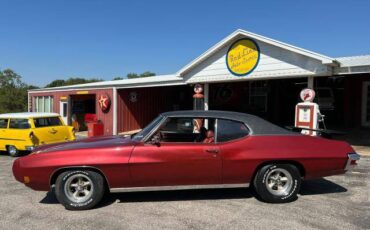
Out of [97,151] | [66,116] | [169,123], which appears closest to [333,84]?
[169,123]

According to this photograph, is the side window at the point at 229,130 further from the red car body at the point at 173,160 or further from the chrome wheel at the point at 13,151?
the chrome wheel at the point at 13,151

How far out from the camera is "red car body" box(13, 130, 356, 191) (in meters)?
4.66

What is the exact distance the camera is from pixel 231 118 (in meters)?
5.03

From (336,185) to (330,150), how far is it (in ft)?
4.74

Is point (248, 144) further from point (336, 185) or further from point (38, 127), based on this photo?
point (38, 127)

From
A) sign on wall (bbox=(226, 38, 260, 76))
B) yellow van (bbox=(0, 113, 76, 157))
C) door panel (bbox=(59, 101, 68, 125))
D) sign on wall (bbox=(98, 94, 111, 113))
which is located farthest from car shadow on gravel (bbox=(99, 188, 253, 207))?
door panel (bbox=(59, 101, 68, 125))

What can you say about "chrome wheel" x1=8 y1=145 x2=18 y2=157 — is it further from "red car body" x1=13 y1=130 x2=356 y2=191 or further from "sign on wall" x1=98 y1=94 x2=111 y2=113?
"sign on wall" x1=98 y1=94 x2=111 y2=113

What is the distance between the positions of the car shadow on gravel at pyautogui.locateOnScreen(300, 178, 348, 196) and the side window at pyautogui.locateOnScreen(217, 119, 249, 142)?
5.46 ft

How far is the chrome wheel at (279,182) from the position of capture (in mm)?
4945

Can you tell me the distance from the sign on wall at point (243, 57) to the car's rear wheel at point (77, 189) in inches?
315

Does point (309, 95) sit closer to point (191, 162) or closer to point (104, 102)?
point (191, 162)

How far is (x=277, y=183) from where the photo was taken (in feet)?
16.4

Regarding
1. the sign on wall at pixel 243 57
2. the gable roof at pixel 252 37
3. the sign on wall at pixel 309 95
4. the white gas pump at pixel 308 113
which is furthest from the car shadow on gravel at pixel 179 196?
the sign on wall at pixel 243 57

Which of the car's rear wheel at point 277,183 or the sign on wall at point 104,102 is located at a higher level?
the sign on wall at point 104,102
